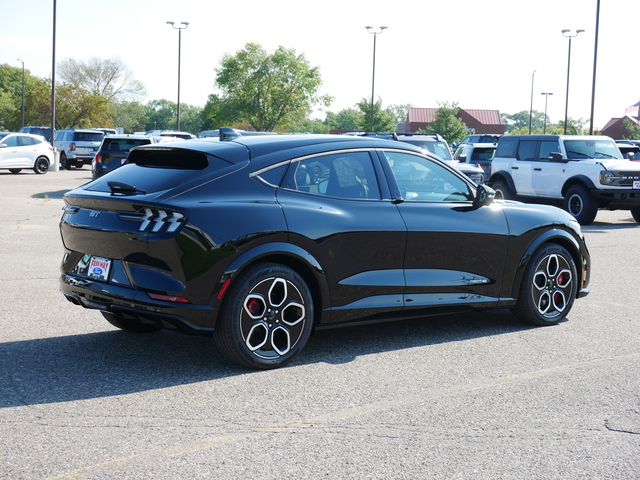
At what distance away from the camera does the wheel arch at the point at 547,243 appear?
6840mm

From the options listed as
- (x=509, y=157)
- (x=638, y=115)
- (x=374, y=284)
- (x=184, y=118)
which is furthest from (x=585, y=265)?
(x=184, y=118)

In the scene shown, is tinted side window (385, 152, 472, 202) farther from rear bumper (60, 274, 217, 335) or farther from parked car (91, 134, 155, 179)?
parked car (91, 134, 155, 179)

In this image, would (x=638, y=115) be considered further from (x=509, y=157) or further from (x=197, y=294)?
(x=197, y=294)

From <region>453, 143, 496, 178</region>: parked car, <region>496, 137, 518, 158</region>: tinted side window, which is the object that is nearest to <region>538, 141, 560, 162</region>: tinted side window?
<region>496, 137, 518, 158</region>: tinted side window

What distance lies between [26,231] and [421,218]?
30.7ft

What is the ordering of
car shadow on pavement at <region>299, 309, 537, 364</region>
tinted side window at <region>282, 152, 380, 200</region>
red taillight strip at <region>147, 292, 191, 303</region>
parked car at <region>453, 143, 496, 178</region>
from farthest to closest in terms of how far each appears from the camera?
parked car at <region>453, 143, 496, 178</region> → car shadow on pavement at <region>299, 309, 537, 364</region> → tinted side window at <region>282, 152, 380, 200</region> → red taillight strip at <region>147, 292, 191, 303</region>

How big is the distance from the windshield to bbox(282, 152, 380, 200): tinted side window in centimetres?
1316

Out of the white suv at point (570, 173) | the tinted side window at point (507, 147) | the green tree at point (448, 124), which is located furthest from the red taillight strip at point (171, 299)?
the green tree at point (448, 124)

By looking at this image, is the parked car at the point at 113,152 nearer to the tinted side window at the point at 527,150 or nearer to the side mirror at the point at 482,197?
the tinted side window at the point at 527,150

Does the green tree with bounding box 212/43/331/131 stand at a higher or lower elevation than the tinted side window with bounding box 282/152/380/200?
higher

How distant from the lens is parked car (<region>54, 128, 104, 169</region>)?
3816 cm

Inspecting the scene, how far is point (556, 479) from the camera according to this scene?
3654 millimetres

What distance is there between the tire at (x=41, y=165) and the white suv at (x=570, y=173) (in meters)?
20.5

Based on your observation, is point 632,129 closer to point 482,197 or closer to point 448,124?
point 448,124
